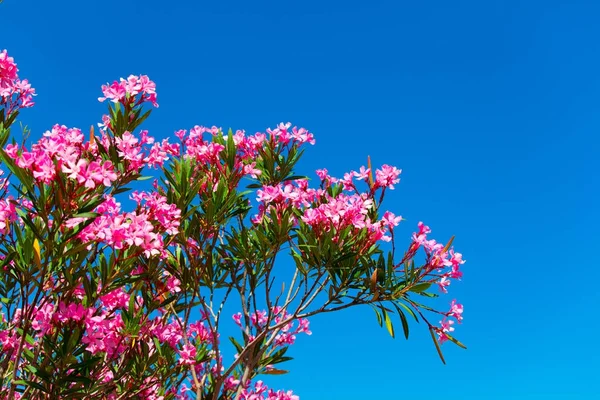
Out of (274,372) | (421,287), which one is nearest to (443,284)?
(421,287)

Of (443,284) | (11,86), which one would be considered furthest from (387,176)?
(11,86)

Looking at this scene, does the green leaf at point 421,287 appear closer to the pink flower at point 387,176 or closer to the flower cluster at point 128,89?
the pink flower at point 387,176

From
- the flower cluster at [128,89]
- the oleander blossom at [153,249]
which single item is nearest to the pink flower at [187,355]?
the oleander blossom at [153,249]

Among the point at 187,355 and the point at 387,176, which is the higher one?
the point at 387,176

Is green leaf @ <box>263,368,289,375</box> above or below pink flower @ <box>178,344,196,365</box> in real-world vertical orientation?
above

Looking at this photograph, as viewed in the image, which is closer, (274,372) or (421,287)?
(421,287)

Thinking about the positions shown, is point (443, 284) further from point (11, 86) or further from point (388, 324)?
point (11, 86)

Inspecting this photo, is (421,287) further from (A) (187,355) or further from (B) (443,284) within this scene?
(A) (187,355)

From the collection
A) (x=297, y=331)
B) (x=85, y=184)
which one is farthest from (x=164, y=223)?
(x=297, y=331)

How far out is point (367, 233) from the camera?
3385 mm

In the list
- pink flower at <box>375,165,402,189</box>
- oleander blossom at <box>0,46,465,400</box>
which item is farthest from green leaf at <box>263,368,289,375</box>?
pink flower at <box>375,165,402,189</box>

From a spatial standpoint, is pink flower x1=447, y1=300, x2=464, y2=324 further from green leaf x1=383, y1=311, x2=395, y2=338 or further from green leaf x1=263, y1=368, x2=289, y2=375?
green leaf x1=263, y1=368, x2=289, y2=375

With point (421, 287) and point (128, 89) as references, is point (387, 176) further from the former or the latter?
point (128, 89)

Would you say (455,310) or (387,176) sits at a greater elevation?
(387,176)
